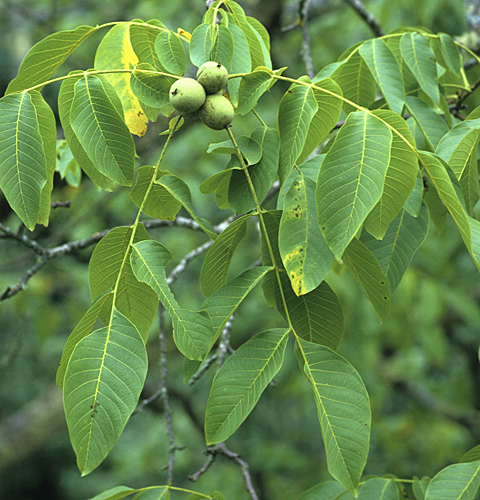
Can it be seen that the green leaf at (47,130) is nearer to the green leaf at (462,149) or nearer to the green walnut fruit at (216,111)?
the green walnut fruit at (216,111)

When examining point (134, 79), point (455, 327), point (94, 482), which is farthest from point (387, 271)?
point (94, 482)

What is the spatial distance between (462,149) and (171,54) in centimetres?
56

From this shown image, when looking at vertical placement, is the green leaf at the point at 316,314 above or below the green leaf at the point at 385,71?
below

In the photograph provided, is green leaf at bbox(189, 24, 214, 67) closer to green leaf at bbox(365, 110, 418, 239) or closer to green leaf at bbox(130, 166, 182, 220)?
green leaf at bbox(130, 166, 182, 220)

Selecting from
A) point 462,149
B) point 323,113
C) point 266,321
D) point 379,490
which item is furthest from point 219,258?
point 266,321

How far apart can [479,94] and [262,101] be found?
7.20ft


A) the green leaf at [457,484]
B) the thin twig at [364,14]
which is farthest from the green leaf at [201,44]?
the thin twig at [364,14]

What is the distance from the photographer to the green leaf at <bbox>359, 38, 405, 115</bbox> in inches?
40.3

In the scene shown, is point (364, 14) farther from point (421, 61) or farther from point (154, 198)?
point (154, 198)

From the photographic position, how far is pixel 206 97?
2.70ft

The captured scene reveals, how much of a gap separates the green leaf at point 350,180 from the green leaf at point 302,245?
1.8 inches

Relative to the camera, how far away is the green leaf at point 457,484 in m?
0.84

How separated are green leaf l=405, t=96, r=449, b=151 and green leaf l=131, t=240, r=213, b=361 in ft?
2.14

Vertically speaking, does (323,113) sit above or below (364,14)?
above
